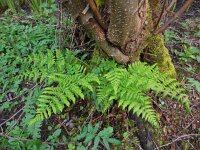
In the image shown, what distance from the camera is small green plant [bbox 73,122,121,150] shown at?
1645mm

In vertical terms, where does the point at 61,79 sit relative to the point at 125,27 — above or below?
below

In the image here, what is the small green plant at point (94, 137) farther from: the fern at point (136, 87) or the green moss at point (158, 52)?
the green moss at point (158, 52)

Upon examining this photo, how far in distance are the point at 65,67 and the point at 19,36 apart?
3.35 feet

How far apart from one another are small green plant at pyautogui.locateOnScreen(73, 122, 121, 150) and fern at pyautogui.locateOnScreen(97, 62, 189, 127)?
0.23 m

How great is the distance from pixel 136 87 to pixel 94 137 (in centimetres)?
48

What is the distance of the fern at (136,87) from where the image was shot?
1.45 meters

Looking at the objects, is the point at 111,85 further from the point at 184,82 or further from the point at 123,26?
the point at 184,82

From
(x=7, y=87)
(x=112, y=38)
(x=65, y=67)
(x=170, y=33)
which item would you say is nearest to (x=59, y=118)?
(x=65, y=67)

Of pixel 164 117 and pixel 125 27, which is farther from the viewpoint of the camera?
pixel 164 117

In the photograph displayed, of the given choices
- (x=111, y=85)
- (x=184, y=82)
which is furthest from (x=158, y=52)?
(x=111, y=85)

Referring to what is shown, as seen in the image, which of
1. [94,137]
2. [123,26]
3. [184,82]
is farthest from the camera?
[184,82]

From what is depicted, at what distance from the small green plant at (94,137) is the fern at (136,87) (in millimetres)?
228

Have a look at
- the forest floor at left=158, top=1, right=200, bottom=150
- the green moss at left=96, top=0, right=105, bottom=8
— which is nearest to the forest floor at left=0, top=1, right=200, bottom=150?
the forest floor at left=158, top=1, right=200, bottom=150

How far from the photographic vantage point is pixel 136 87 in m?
1.50
